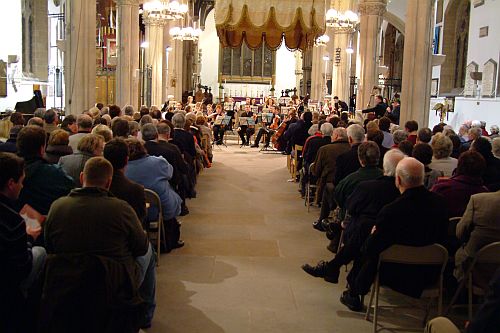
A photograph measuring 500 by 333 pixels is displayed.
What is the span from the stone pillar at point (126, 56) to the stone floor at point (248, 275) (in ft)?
20.6

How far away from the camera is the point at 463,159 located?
532cm

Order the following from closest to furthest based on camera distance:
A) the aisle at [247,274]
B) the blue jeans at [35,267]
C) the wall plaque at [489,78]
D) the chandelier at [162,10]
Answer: the blue jeans at [35,267]
the aisle at [247,274]
the chandelier at [162,10]
the wall plaque at [489,78]

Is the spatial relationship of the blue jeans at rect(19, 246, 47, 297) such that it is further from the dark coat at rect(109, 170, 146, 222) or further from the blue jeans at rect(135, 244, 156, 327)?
the dark coat at rect(109, 170, 146, 222)

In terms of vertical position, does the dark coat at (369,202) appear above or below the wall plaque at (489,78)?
below

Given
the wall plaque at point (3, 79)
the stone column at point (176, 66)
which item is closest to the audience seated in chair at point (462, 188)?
the wall plaque at point (3, 79)

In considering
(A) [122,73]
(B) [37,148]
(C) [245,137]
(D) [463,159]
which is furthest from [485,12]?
(B) [37,148]

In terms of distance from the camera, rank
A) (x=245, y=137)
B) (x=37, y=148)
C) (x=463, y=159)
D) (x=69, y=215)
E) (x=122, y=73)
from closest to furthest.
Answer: (x=69, y=215), (x=37, y=148), (x=463, y=159), (x=122, y=73), (x=245, y=137)

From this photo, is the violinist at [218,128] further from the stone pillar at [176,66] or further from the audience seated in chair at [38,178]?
the audience seated in chair at [38,178]

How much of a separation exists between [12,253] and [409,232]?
9.32ft

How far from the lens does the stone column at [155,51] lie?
2056 cm

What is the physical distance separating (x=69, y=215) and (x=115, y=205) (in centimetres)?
28

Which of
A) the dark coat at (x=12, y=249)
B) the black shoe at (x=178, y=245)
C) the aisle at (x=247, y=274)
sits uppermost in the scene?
the dark coat at (x=12, y=249)

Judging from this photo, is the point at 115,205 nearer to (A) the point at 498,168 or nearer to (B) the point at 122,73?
(A) the point at 498,168

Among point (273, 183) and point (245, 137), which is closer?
point (273, 183)
